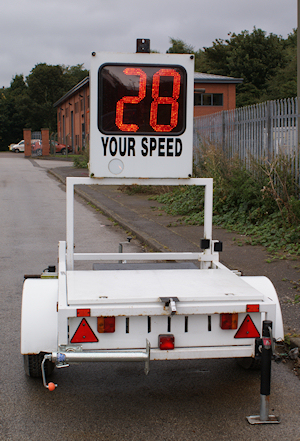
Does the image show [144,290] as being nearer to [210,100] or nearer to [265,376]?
[265,376]

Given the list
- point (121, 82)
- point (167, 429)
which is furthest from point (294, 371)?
point (121, 82)

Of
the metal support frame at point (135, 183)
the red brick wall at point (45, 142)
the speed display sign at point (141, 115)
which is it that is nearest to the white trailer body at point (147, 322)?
the metal support frame at point (135, 183)

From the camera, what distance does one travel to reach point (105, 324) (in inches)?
127

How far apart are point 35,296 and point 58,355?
856mm

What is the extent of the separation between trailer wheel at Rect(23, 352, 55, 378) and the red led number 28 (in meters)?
1.98

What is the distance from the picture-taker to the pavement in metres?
5.91

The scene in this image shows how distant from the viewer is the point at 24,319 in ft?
11.9

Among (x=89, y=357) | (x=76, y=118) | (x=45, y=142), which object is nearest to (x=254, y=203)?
(x=89, y=357)

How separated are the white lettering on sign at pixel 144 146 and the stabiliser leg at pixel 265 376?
1848 mm

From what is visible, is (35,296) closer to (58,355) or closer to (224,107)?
(58,355)

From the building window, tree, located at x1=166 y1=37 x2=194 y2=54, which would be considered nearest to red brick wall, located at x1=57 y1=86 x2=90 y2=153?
the building window

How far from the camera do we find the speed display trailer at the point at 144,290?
322cm

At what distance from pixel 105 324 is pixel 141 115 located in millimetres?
1905

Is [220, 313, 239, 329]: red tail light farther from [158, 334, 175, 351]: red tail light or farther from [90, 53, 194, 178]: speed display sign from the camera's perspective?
[90, 53, 194, 178]: speed display sign
